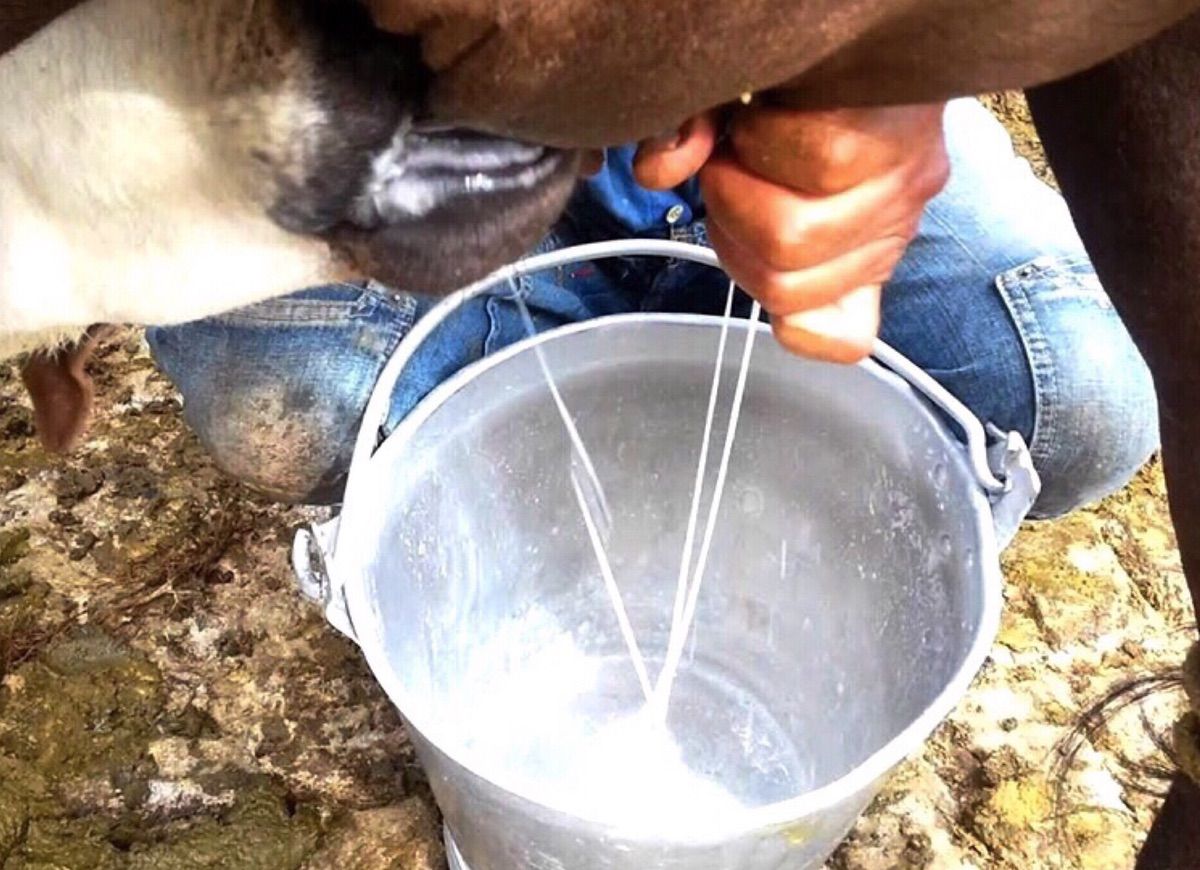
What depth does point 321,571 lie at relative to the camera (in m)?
0.96

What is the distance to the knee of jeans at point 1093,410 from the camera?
110cm

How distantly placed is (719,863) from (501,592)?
0.35 metres

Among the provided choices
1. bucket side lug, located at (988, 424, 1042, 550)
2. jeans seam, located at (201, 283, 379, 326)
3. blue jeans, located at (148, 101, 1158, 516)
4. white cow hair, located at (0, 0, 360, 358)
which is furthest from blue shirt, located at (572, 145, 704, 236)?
white cow hair, located at (0, 0, 360, 358)

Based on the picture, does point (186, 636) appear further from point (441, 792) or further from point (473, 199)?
point (473, 199)

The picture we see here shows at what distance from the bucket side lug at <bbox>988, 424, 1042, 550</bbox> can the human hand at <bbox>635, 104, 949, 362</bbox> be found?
0.99 feet

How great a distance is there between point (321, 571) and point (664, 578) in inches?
14.3

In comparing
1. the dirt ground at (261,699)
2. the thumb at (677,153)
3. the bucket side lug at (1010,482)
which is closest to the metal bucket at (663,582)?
the bucket side lug at (1010,482)

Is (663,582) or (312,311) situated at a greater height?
(312,311)

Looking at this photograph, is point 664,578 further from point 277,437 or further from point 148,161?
point 148,161

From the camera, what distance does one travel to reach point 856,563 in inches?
44.6

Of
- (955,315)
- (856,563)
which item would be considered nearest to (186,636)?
(856,563)

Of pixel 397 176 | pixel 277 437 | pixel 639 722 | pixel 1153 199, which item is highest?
pixel 397 176

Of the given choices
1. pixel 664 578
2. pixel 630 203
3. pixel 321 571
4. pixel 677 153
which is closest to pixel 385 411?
pixel 321 571

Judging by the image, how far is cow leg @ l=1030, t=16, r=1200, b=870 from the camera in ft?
2.10
